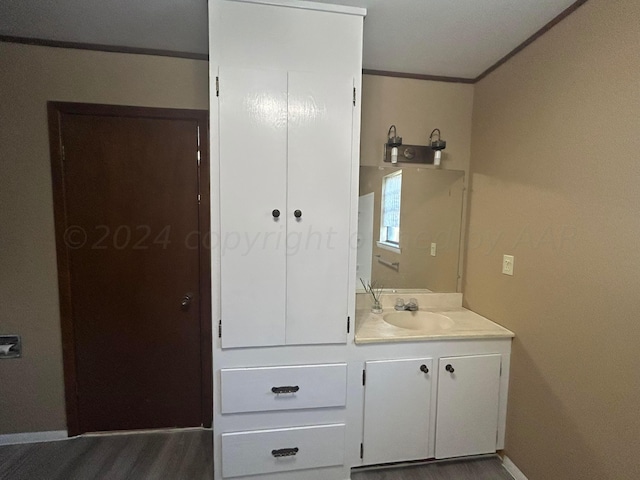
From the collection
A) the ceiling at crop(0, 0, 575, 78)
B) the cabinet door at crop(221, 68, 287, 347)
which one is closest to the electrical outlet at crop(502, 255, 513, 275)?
the ceiling at crop(0, 0, 575, 78)

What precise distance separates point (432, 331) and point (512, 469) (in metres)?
0.91

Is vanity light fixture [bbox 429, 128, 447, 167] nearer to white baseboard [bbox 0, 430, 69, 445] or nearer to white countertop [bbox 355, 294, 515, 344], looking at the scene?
white countertop [bbox 355, 294, 515, 344]

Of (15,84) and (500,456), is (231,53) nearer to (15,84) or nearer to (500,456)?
(15,84)

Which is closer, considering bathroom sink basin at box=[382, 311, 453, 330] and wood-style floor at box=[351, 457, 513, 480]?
wood-style floor at box=[351, 457, 513, 480]

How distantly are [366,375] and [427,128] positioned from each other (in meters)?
1.72

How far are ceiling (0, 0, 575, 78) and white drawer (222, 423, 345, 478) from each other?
216 centimetres

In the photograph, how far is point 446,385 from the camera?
5.18 ft

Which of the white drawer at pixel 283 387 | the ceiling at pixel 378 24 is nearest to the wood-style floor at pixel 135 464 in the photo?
the white drawer at pixel 283 387

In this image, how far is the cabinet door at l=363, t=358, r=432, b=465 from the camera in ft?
4.96

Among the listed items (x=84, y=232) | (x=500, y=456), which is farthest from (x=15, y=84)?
(x=500, y=456)

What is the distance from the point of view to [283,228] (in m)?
1.39

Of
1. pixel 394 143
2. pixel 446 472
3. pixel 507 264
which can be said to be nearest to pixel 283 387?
pixel 446 472

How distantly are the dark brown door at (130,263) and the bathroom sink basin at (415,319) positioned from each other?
50.9 inches

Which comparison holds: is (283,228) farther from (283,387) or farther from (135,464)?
(135,464)
